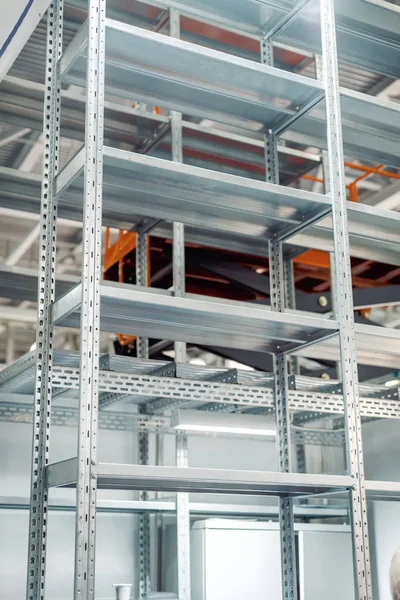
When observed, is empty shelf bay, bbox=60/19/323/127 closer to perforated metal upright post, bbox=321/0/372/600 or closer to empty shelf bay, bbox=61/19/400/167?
empty shelf bay, bbox=61/19/400/167

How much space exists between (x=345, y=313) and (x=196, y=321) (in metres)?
0.74

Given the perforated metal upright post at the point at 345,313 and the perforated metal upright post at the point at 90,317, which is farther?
the perforated metal upright post at the point at 345,313

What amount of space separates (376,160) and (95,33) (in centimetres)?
232

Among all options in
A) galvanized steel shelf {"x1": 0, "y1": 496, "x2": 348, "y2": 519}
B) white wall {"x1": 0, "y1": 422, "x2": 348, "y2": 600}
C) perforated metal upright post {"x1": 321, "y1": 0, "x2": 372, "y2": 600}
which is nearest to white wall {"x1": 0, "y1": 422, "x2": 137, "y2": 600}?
white wall {"x1": 0, "y1": 422, "x2": 348, "y2": 600}

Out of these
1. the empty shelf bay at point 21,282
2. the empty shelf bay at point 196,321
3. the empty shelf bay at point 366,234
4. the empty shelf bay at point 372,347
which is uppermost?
the empty shelf bay at point 366,234

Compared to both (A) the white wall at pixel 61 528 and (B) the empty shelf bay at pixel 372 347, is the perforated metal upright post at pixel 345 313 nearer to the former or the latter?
(B) the empty shelf bay at pixel 372 347

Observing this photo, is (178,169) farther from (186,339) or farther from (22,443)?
(22,443)

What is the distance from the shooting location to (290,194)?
3840 mm

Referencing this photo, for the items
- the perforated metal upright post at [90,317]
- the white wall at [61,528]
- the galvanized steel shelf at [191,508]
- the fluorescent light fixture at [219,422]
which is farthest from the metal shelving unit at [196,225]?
the white wall at [61,528]

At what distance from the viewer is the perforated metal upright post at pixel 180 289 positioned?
508 cm

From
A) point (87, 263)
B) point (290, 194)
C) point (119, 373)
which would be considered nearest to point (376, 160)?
point (290, 194)

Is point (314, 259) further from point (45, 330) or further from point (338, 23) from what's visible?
point (45, 330)

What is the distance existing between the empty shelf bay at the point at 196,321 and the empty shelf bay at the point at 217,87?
1.12 metres

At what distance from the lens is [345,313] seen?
382 centimetres
